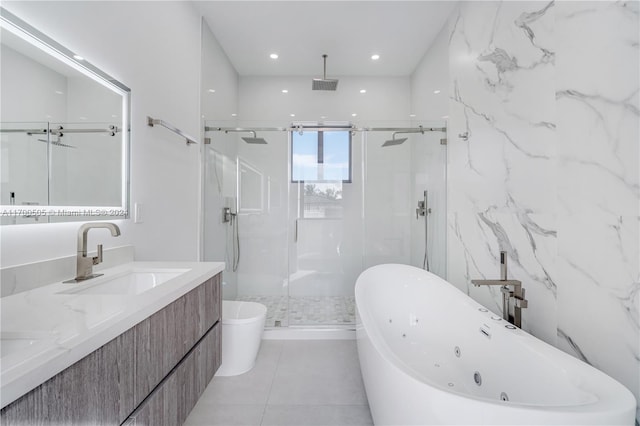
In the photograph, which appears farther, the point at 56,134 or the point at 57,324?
the point at 56,134

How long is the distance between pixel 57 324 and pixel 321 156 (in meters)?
2.76

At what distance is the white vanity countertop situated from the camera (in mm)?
543

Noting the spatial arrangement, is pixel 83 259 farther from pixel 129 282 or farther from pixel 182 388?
pixel 182 388

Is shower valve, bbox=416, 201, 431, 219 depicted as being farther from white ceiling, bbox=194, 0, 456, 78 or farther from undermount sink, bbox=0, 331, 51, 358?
undermount sink, bbox=0, 331, 51, 358

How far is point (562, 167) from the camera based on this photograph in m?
1.37

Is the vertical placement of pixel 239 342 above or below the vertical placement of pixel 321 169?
below

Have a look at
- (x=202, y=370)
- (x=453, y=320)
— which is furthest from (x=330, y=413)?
(x=453, y=320)

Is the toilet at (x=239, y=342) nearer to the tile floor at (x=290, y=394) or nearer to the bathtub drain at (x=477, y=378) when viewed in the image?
the tile floor at (x=290, y=394)

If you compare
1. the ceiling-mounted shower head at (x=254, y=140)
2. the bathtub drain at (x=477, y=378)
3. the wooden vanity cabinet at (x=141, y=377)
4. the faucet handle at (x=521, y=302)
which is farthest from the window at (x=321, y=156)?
the bathtub drain at (x=477, y=378)

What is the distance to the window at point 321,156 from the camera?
10.5ft

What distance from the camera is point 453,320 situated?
190 cm

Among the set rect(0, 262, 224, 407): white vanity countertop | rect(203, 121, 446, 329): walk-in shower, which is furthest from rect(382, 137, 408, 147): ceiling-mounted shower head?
rect(0, 262, 224, 407): white vanity countertop

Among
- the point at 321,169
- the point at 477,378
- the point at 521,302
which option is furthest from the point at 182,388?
the point at 321,169

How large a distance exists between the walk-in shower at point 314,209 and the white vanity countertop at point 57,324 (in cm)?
205
